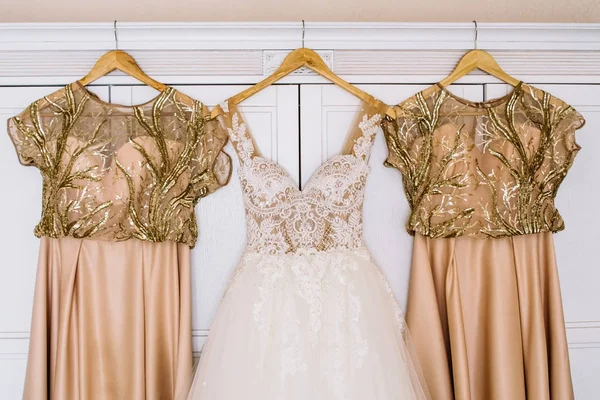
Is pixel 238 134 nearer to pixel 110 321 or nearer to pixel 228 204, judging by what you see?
pixel 228 204

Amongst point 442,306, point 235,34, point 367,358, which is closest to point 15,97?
point 235,34

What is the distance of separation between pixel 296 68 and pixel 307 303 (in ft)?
2.06

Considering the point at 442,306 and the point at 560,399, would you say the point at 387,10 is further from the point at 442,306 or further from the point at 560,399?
the point at 560,399

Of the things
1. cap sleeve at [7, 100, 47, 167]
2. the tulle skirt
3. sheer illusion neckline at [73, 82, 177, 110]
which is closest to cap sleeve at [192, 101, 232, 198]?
sheer illusion neckline at [73, 82, 177, 110]

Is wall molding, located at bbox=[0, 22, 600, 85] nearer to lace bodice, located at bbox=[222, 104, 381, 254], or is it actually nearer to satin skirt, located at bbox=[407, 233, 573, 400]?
lace bodice, located at bbox=[222, 104, 381, 254]

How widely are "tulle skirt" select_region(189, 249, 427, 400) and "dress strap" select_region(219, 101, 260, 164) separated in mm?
268

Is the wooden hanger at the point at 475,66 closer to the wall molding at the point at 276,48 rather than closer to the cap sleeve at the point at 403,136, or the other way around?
the wall molding at the point at 276,48

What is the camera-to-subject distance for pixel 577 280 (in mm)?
1459

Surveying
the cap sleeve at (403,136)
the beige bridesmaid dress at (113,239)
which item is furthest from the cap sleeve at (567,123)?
the beige bridesmaid dress at (113,239)

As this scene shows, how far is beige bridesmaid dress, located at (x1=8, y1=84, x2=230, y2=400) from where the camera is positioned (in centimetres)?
125

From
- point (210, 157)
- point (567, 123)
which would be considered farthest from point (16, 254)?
point (567, 123)

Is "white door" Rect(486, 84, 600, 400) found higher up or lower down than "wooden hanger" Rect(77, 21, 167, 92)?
lower down

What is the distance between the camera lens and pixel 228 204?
139 cm

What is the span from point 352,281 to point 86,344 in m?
0.71
